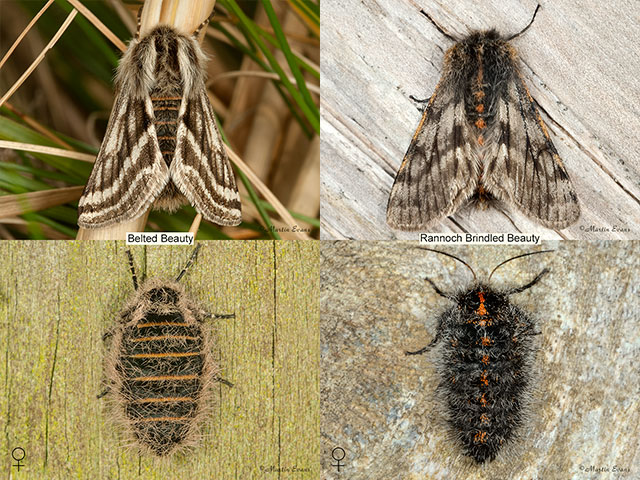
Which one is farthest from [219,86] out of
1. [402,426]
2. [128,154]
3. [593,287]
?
[593,287]

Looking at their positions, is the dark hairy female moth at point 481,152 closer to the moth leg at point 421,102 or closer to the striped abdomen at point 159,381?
the moth leg at point 421,102

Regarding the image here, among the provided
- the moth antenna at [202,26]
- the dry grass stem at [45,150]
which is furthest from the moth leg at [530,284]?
the dry grass stem at [45,150]

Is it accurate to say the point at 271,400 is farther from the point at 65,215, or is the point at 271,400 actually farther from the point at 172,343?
the point at 65,215

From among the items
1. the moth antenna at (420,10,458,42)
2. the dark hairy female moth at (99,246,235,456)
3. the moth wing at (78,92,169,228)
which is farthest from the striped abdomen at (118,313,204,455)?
the moth antenna at (420,10,458,42)

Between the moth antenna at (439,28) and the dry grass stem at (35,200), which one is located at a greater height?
the moth antenna at (439,28)

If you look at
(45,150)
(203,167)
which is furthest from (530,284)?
(45,150)

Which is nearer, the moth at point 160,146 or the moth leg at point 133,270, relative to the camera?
the moth at point 160,146

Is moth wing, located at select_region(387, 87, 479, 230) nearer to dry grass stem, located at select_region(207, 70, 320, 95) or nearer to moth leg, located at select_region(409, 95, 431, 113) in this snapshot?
moth leg, located at select_region(409, 95, 431, 113)
